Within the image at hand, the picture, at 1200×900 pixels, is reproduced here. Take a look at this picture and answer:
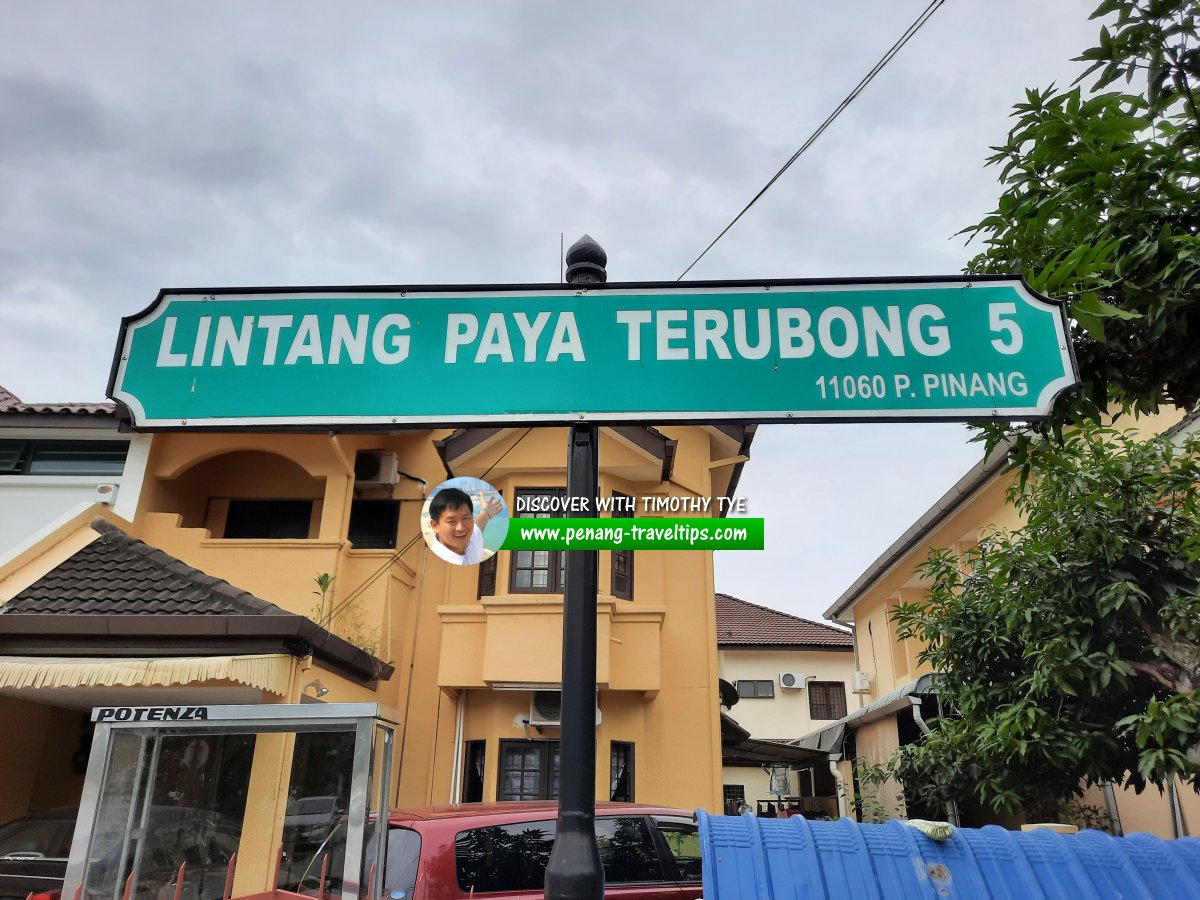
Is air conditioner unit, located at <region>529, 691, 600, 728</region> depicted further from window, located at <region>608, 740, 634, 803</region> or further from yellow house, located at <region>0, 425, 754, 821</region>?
window, located at <region>608, 740, 634, 803</region>

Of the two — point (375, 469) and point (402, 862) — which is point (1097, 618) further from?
point (375, 469)

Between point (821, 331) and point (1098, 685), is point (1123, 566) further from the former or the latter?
point (821, 331)

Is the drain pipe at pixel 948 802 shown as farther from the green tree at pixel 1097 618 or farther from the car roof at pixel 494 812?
the car roof at pixel 494 812

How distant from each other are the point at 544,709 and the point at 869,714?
24.9ft

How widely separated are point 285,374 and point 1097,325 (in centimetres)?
237

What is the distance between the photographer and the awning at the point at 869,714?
40.4 feet

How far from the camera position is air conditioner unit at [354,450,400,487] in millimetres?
12430

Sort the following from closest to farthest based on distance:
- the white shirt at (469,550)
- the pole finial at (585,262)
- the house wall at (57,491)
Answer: the pole finial at (585,262) < the white shirt at (469,550) < the house wall at (57,491)

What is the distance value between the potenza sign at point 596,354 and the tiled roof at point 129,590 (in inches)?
224

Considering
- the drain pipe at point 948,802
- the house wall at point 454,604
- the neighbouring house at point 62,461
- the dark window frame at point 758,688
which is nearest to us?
the drain pipe at point 948,802

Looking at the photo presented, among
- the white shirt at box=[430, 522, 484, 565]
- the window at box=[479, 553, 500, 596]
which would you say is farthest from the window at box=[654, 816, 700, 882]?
the window at box=[479, 553, 500, 596]

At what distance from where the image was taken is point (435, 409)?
2307mm

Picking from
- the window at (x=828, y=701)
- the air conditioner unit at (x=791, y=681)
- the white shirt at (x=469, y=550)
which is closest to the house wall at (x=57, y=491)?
the white shirt at (x=469, y=550)

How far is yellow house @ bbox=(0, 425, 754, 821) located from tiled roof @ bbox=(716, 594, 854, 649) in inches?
711
